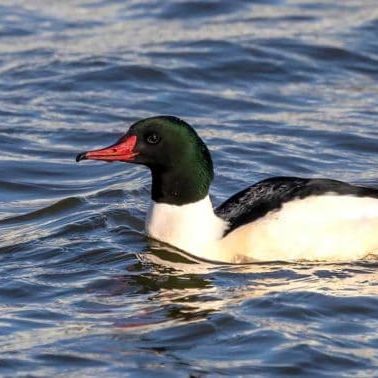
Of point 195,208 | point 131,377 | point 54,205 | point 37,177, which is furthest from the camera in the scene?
point 37,177

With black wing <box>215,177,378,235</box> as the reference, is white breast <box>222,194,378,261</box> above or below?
below

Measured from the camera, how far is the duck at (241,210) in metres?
12.0

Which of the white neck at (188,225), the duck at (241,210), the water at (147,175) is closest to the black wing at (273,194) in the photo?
the duck at (241,210)

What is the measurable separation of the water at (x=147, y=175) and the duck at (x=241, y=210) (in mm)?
157

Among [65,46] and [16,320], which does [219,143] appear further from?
[16,320]

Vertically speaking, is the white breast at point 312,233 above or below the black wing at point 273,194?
below

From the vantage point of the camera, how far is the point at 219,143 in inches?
642

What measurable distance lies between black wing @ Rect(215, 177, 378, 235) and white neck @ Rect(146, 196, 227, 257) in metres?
0.12

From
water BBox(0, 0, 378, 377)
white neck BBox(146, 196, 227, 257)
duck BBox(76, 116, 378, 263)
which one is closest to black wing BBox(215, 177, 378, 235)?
duck BBox(76, 116, 378, 263)

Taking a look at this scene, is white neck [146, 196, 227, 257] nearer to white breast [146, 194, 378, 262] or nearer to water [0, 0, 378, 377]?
white breast [146, 194, 378, 262]

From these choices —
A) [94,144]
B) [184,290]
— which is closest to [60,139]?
[94,144]

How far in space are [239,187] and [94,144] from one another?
2297 millimetres

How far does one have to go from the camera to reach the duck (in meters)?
12.0

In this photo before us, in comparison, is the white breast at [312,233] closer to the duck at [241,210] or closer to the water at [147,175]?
the duck at [241,210]
